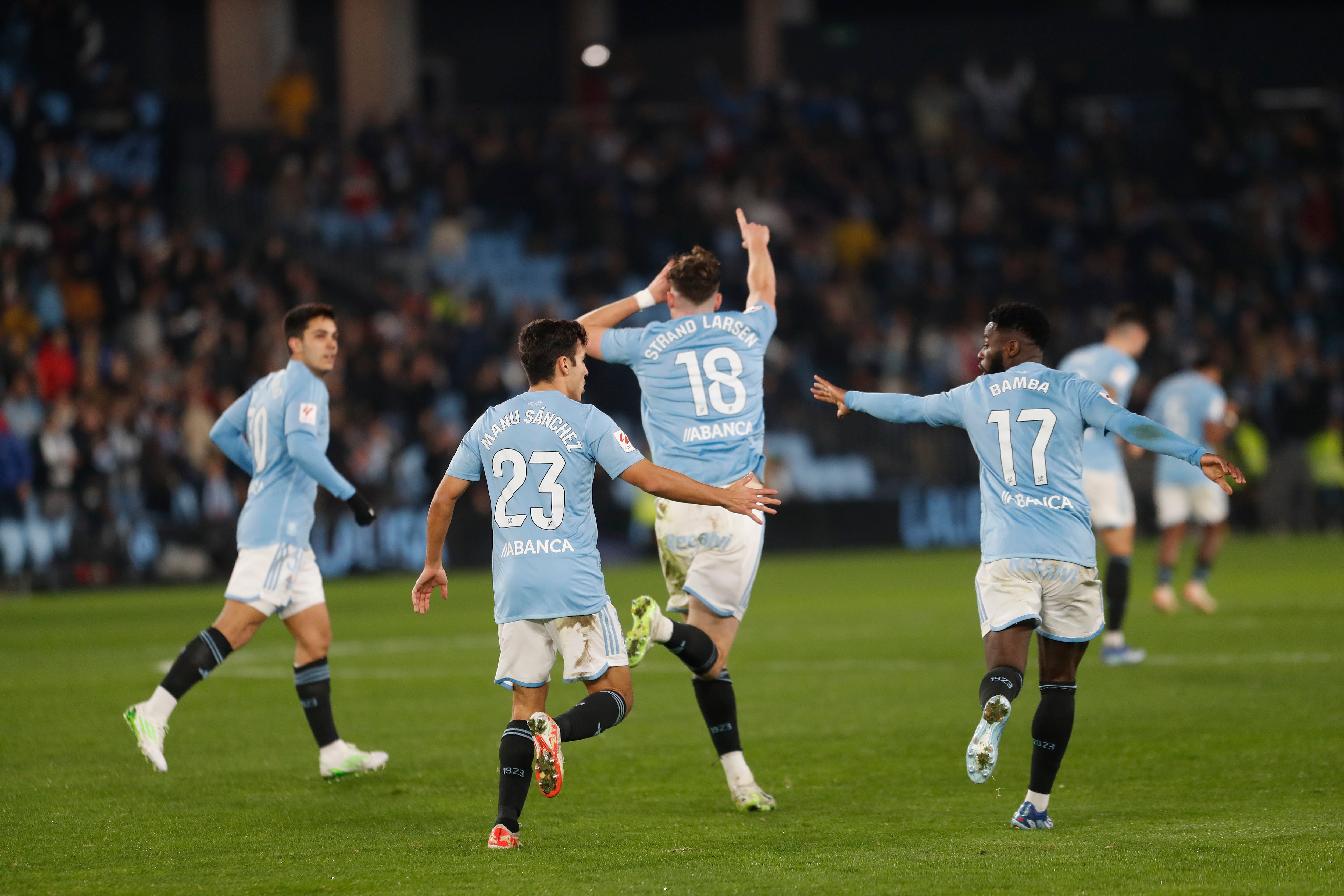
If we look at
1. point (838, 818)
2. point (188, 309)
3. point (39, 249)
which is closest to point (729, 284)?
point (188, 309)

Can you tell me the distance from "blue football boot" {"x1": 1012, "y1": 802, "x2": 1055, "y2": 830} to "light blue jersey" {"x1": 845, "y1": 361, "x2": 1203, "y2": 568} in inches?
41.6

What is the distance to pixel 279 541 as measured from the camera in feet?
28.2

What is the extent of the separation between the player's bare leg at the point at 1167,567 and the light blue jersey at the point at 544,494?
922 centimetres

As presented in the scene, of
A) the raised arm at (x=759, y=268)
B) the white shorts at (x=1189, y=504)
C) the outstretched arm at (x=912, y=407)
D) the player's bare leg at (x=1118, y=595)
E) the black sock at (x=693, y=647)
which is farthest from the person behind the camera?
the white shorts at (x=1189, y=504)

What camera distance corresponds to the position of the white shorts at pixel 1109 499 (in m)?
12.4

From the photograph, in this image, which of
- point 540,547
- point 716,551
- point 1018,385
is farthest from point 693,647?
point 1018,385

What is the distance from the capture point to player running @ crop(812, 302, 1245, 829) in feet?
→ 22.2

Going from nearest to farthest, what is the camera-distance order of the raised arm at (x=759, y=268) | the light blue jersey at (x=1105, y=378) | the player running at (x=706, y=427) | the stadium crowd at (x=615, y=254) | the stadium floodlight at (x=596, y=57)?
the player running at (x=706, y=427) → the raised arm at (x=759, y=268) → the light blue jersey at (x=1105, y=378) → the stadium crowd at (x=615, y=254) → the stadium floodlight at (x=596, y=57)

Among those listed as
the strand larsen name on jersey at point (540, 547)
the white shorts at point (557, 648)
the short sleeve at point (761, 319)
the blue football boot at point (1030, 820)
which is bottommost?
the blue football boot at point (1030, 820)

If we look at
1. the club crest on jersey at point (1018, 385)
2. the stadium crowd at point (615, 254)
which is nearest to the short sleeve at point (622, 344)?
the club crest on jersey at point (1018, 385)

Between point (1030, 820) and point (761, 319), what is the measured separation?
2756 millimetres

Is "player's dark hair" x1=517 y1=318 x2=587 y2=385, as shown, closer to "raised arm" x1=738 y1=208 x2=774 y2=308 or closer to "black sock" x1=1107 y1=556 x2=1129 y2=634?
"raised arm" x1=738 y1=208 x2=774 y2=308

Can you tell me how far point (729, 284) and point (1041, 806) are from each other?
21.4 metres

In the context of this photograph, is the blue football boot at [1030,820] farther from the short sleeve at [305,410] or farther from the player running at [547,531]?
the short sleeve at [305,410]
